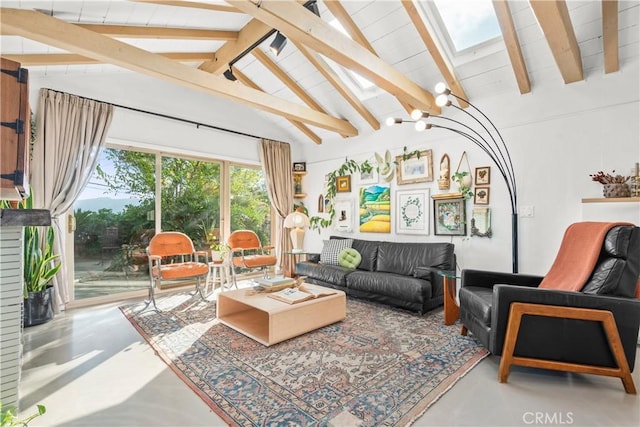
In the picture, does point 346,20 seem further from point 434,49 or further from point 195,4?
point 195,4

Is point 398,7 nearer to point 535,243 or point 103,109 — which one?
point 535,243

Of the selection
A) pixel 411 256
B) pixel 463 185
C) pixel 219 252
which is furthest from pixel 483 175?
pixel 219 252

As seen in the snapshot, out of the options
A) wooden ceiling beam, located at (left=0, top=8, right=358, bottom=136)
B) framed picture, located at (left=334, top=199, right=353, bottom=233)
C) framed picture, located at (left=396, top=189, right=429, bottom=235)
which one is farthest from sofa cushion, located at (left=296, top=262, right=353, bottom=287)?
wooden ceiling beam, located at (left=0, top=8, right=358, bottom=136)

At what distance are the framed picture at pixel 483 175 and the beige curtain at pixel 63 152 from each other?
4.50 m

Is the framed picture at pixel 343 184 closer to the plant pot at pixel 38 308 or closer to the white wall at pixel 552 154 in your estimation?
the white wall at pixel 552 154

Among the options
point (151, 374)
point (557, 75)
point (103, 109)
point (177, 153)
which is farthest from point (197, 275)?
point (557, 75)

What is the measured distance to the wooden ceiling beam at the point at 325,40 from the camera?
84.4 inches

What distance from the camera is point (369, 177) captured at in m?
4.79

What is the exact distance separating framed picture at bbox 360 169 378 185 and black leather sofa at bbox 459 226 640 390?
115 inches

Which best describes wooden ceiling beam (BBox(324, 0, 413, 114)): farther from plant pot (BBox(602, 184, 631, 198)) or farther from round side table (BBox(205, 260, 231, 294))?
round side table (BBox(205, 260, 231, 294))

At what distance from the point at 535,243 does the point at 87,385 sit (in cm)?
407

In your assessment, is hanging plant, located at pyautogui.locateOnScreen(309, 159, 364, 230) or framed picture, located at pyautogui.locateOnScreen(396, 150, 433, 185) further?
hanging plant, located at pyautogui.locateOnScreen(309, 159, 364, 230)

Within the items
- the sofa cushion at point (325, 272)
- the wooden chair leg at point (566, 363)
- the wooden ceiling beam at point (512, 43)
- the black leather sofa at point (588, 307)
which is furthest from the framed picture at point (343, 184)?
the wooden chair leg at point (566, 363)

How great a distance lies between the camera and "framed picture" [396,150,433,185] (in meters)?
4.12
